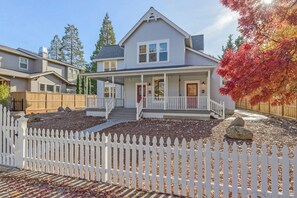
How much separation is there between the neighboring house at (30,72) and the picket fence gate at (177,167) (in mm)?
21329

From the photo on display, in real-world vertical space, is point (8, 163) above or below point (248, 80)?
below

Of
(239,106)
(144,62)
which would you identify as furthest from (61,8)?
(239,106)

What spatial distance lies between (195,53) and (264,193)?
53.1 ft

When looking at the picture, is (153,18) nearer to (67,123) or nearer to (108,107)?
(108,107)

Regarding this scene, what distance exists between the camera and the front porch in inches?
633

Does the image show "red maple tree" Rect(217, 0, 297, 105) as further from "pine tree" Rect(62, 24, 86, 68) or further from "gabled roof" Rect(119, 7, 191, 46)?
"pine tree" Rect(62, 24, 86, 68)

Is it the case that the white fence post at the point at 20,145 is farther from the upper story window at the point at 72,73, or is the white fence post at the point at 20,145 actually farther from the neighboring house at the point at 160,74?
the upper story window at the point at 72,73

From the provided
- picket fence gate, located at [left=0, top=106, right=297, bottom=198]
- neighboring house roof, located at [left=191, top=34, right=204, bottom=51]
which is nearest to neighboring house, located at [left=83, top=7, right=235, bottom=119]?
neighboring house roof, located at [left=191, top=34, right=204, bottom=51]

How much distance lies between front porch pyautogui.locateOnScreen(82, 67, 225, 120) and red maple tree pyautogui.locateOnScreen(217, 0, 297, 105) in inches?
389

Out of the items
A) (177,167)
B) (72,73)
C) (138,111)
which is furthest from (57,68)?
(177,167)

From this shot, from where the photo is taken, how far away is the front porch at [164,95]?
16078 millimetres

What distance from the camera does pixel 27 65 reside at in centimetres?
2977

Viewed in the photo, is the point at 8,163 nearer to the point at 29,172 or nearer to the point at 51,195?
the point at 29,172

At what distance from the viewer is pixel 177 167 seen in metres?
4.39
